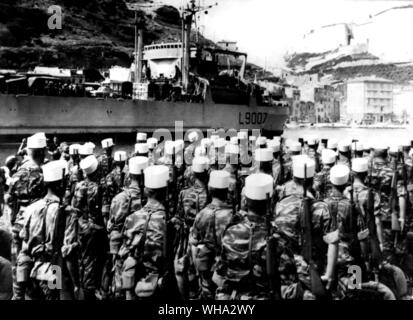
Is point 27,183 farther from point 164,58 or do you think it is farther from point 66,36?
point 66,36

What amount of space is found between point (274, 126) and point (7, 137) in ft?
53.9

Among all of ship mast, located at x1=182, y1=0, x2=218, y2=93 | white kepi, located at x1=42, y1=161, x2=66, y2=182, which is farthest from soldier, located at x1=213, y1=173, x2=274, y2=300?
ship mast, located at x1=182, y1=0, x2=218, y2=93

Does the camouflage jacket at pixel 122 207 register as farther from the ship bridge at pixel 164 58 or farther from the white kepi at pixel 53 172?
the ship bridge at pixel 164 58

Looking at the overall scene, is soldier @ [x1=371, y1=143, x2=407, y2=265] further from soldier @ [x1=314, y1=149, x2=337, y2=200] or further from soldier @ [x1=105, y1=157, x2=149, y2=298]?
soldier @ [x1=105, y1=157, x2=149, y2=298]

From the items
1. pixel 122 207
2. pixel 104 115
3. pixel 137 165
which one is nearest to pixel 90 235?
pixel 122 207

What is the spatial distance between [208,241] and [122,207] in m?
1.09

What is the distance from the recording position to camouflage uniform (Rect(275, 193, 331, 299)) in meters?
2.59

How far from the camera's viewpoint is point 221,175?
304cm

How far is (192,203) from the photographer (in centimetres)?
398

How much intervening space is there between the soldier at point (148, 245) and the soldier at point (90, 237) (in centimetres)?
102

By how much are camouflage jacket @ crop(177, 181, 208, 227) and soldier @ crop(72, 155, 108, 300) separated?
0.81 meters
